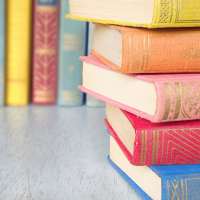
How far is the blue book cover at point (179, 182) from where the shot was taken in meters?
0.46

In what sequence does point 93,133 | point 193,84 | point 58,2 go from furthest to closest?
1. point 58,2
2. point 93,133
3. point 193,84

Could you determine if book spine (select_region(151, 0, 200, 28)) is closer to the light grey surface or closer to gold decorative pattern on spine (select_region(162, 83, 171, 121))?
gold decorative pattern on spine (select_region(162, 83, 171, 121))

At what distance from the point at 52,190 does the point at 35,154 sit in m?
0.15

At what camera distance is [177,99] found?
464 mm

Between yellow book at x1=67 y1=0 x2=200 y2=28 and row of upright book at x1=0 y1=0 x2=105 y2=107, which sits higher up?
yellow book at x1=67 y1=0 x2=200 y2=28

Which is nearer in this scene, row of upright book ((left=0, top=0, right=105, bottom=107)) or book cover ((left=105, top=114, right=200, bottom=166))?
book cover ((left=105, top=114, right=200, bottom=166))

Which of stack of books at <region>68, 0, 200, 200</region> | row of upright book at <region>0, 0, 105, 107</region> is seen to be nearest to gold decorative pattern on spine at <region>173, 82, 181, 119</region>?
stack of books at <region>68, 0, 200, 200</region>

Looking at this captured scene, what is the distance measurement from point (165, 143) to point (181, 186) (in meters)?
0.06

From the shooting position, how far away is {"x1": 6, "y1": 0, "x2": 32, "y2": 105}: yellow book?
960 millimetres

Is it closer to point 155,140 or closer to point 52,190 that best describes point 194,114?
point 155,140

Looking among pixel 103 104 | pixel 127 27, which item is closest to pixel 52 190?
pixel 127 27

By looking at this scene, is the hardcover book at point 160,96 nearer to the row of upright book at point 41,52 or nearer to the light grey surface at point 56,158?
the light grey surface at point 56,158

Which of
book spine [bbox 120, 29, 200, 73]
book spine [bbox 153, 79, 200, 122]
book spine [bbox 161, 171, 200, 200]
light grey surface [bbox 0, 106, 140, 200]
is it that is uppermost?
book spine [bbox 120, 29, 200, 73]

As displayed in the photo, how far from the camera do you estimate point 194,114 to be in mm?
483
